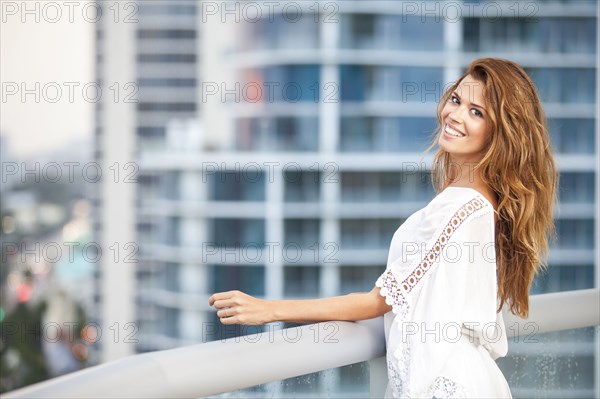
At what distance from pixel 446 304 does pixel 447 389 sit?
0.10 m

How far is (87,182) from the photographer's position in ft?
88.3

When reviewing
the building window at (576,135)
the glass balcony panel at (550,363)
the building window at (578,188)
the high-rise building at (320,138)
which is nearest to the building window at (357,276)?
the high-rise building at (320,138)

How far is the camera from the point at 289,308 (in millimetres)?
1084

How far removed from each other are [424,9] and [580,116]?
4447 millimetres

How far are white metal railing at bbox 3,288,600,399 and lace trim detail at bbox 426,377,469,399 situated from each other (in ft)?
0.31

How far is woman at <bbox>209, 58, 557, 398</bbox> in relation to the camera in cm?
108

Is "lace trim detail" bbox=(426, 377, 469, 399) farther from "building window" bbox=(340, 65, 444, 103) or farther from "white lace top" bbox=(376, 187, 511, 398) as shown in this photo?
"building window" bbox=(340, 65, 444, 103)

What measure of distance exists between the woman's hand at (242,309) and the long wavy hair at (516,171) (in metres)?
0.32

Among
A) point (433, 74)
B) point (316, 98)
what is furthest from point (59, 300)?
point (433, 74)

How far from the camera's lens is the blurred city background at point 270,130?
2059cm

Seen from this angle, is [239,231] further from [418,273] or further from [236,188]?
[418,273]

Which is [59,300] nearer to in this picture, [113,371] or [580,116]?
[580,116]

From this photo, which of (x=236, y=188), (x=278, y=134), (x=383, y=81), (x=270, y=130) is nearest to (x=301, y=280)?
(x=236, y=188)

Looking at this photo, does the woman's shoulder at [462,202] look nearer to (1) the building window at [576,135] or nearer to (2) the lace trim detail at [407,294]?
(2) the lace trim detail at [407,294]
